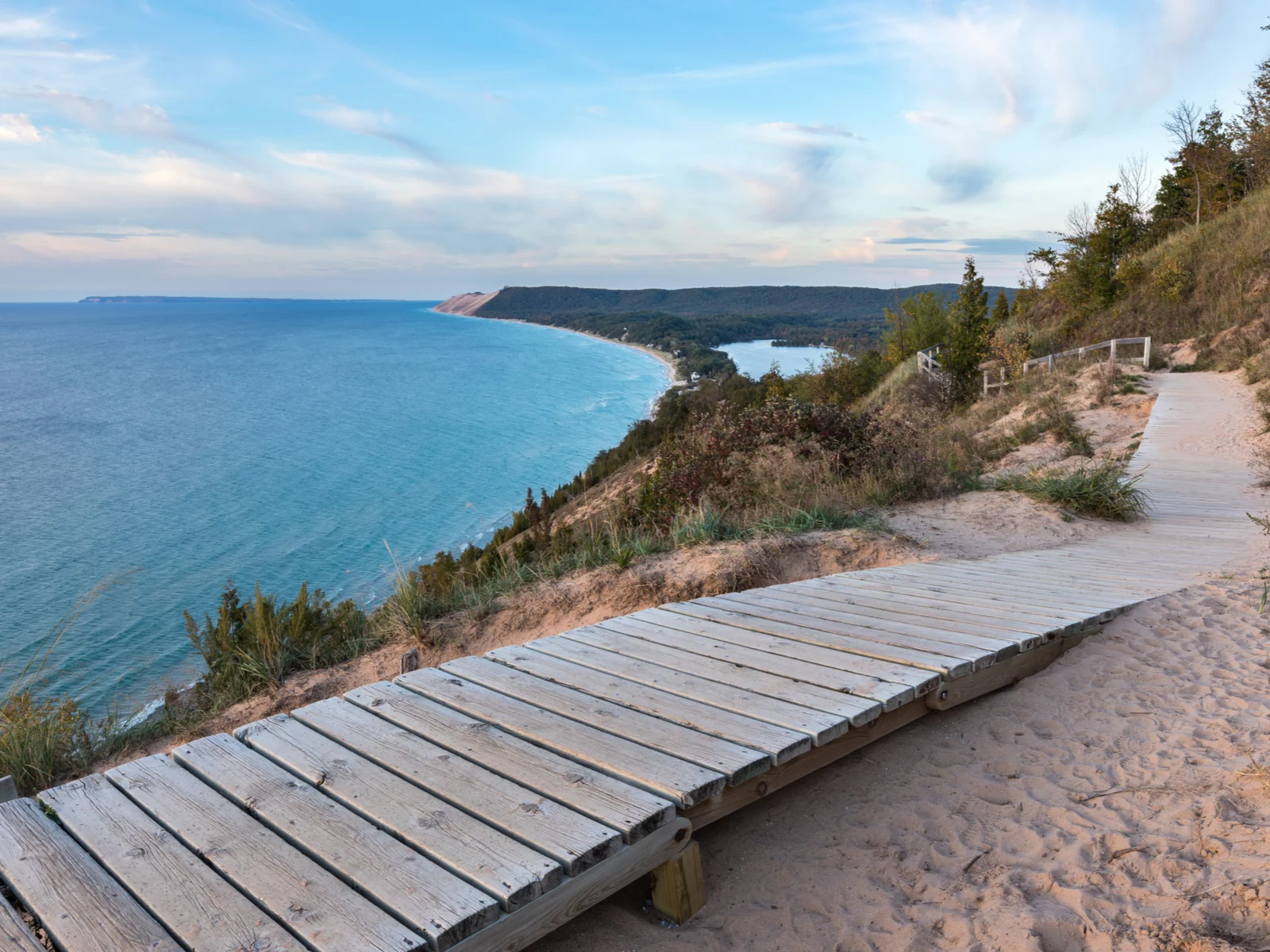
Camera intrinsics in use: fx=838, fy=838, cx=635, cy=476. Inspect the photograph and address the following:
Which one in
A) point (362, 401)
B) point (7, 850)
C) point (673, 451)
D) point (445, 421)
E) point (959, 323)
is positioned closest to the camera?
point (7, 850)

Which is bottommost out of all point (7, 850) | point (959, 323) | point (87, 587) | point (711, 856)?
point (87, 587)

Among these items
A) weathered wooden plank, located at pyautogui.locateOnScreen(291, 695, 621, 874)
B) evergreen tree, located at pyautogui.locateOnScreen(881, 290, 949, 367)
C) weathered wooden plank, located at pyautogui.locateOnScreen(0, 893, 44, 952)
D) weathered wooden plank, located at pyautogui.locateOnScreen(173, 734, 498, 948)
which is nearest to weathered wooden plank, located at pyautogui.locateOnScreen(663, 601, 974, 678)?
weathered wooden plank, located at pyautogui.locateOnScreen(291, 695, 621, 874)

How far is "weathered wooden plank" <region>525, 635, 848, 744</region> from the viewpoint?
10.2ft

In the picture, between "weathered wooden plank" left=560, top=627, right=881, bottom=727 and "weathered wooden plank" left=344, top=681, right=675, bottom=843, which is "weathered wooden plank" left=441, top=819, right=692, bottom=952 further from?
"weathered wooden plank" left=560, top=627, right=881, bottom=727

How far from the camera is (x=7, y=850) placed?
245cm

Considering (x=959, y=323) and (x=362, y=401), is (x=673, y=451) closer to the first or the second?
(x=959, y=323)

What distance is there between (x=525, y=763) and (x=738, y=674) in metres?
1.15

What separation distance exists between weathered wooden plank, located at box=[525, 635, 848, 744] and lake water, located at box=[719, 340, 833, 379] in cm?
7762

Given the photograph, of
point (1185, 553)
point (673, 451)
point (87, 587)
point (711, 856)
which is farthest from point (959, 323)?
point (87, 587)

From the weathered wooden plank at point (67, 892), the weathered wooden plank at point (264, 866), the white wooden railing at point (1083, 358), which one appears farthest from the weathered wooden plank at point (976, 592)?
the white wooden railing at point (1083, 358)

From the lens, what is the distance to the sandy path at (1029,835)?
2.56 meters

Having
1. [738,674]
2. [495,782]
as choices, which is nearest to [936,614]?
[738,674]

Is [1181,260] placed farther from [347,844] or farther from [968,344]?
[347,844]

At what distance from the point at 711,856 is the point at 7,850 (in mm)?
2229
